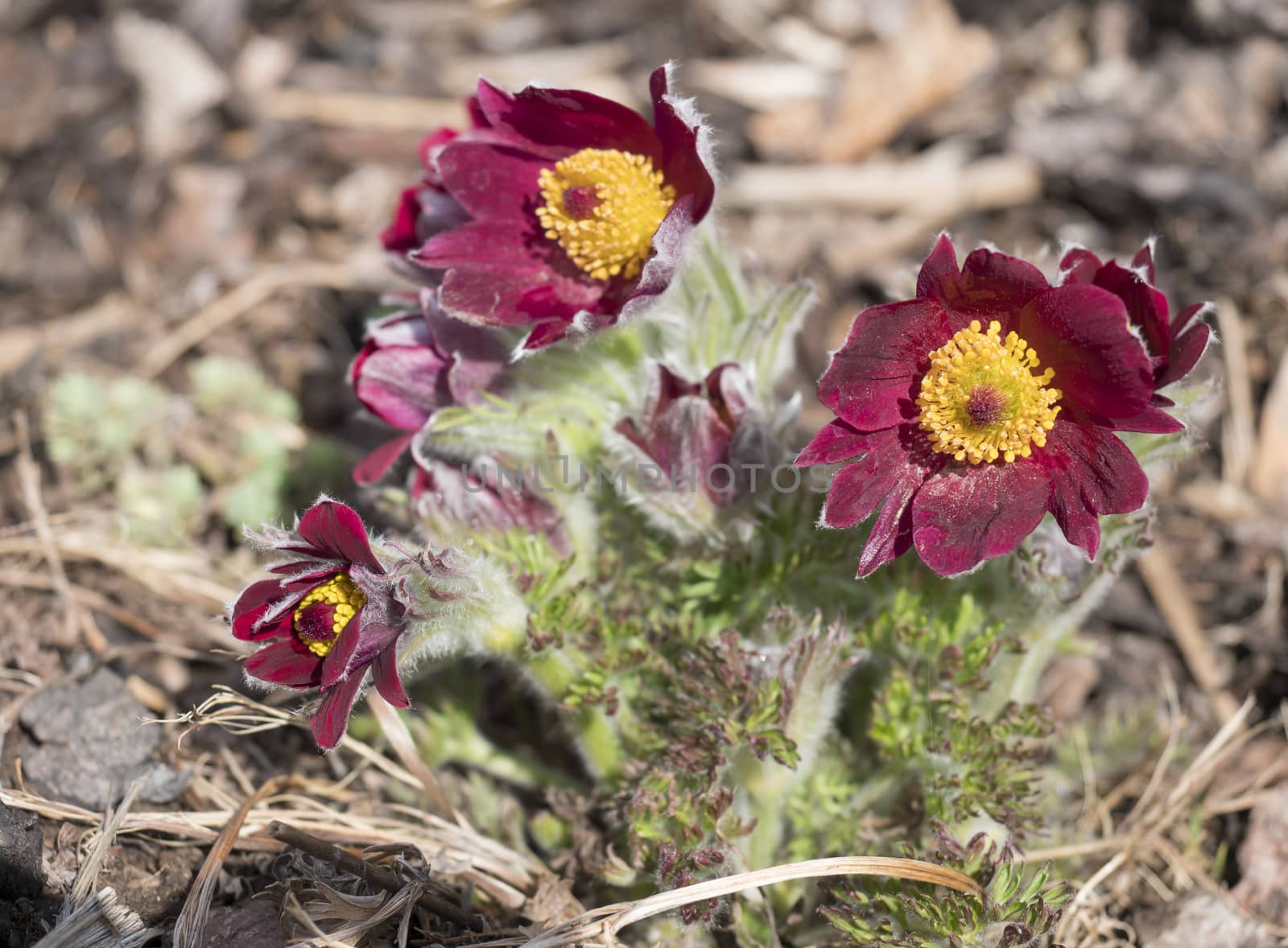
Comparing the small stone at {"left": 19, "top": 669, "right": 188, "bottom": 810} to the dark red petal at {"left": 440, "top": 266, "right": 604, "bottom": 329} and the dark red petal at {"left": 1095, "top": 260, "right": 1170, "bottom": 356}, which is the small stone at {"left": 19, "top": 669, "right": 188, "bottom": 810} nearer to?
the dark red petal at {"left": 440, "top": 266, "right": 604, "bottom": 329}

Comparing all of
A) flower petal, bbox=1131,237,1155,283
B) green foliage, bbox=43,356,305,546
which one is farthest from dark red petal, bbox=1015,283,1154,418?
green foliage, bbox=43,356,305,546

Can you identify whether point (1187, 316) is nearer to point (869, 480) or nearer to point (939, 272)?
point (939, 272)

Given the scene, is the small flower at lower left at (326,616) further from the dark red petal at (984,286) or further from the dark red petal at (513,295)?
the dark red petal at (984,286)

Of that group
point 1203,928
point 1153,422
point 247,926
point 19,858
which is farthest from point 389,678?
point 1203,928

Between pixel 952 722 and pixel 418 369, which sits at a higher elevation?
pixel 418 369

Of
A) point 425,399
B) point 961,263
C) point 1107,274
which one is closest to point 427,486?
point 425,399

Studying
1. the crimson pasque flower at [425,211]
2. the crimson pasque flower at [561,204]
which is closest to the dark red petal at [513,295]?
the crimson pasque flower at [561,204]

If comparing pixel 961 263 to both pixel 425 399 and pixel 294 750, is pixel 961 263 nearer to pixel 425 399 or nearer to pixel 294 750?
pixel 425 399
